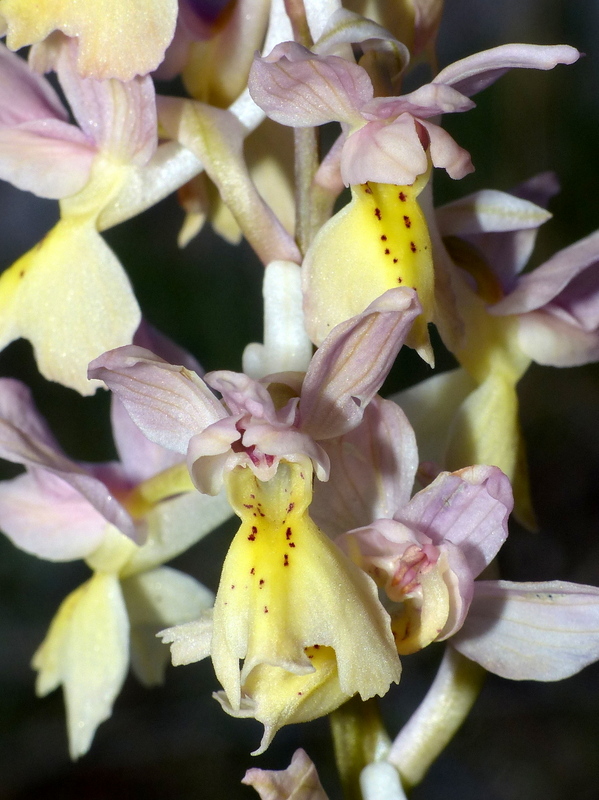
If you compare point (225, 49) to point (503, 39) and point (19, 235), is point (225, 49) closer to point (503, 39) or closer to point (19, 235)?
point (19, 235)

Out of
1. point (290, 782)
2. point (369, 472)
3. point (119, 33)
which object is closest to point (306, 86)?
point (119, 33)

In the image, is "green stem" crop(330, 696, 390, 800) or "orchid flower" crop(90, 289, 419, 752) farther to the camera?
"green stem" crop(330, 696, 390, 800)

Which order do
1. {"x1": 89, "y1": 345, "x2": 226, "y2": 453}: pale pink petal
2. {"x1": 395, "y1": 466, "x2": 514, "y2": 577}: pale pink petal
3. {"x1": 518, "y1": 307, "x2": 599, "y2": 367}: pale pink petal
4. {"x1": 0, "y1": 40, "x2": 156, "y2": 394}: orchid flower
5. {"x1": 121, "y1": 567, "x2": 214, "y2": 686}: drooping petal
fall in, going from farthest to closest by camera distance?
{"x1": 121, "y1": 567, "x2": 214, "y2": 686}: drooping petal
{"x1": 518, "y1": 307, "x2": 599, "y2": 367}: pale pink petal
{"x1": 0, "y1": 40, "x2": 156, "y2": 394}: orchid flower
{"x1": 395, "y1": 466, "x2": 514, "y2": 577}: pale pink petal
{"x1": 89, "y1": 345, "x2": 226, "y2": 453}: pale pink petal

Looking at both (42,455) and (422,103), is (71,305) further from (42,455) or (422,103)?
(422,103)

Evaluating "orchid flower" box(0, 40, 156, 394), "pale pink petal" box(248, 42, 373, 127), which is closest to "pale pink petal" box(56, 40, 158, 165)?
"orchid flower" box(0, 40, 156, 394)

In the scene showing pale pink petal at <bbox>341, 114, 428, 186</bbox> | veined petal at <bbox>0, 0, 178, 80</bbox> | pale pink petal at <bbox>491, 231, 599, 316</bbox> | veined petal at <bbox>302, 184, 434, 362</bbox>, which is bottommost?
pale pink petal at <bbox>491, 231, 599, 316</bbox>

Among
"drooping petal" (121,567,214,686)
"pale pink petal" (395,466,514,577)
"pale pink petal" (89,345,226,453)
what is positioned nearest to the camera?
"pale pink petal" (89,345,226,453)

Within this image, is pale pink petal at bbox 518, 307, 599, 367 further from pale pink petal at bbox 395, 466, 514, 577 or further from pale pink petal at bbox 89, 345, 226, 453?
pale pink petal at bbox 89, 345, 226, 453
